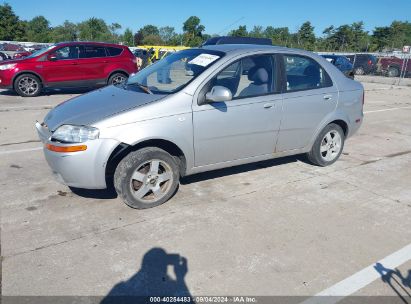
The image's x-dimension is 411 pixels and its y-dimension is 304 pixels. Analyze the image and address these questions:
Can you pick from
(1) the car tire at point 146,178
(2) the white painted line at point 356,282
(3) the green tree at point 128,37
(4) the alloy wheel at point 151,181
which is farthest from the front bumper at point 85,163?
(3) the green tree at point 128,37

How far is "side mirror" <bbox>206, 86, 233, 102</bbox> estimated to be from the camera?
148 inches

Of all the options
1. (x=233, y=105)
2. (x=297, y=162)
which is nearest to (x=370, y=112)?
(x=297, y=162)

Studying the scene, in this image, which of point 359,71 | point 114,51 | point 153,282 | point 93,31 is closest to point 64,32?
point 93,31

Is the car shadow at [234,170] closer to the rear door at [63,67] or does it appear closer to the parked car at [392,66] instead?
the rear door at [63,67]

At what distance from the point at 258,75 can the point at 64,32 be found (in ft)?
291

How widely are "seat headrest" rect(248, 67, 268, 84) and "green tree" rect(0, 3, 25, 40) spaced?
77.1m

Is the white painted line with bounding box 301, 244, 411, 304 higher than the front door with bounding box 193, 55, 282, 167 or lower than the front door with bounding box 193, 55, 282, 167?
lower

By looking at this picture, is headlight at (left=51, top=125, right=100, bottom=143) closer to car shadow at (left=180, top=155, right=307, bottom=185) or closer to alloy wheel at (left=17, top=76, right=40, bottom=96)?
car shadow at (left=180, top=155, right=307, bottom=185)

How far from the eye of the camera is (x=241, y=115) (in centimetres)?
414

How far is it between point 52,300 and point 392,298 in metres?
2.45

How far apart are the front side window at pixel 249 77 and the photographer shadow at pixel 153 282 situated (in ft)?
6.45

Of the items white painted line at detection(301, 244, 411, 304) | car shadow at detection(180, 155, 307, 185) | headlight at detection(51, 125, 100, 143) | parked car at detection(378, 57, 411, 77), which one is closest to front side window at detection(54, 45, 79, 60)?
car shadow at detection(180, 155, 307, 185)

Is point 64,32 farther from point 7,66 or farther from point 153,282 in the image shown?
point 153,282

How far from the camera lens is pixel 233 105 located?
4.08 metres
